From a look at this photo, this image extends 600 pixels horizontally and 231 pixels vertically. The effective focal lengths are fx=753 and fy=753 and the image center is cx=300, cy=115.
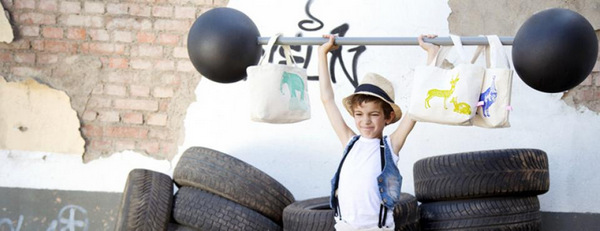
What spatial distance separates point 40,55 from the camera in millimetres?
5066

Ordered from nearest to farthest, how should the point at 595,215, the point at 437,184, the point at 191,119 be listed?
the point at 437,184 → the point at 595,215 → the point at 191,119

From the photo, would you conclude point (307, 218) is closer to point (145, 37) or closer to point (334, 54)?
point (334, 54)

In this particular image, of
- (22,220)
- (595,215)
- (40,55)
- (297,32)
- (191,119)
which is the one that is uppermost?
(297,32)

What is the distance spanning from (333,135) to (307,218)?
3.17 feet

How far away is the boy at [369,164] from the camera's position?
123 inches

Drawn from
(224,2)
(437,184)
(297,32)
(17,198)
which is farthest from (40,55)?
(437,184)

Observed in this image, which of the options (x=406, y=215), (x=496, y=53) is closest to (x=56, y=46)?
(x=406, y=215)

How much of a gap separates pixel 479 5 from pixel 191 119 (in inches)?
79.1

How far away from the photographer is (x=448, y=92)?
2918 millimetres

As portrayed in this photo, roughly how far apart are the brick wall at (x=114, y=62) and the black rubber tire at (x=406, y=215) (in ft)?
5.44

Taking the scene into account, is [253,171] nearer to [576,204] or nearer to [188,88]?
[188,88]

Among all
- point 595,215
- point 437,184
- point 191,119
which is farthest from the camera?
point 191,119

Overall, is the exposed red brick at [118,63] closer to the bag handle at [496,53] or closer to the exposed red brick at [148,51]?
the exposed red brick at [148,51]

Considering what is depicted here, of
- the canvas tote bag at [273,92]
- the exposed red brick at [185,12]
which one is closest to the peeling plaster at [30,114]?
the exposed red brick at [185,12]
